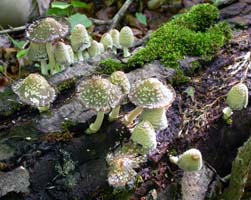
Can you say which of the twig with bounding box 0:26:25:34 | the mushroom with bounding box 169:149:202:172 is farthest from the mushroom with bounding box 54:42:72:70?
the twig with bounding box 0:26:25:34

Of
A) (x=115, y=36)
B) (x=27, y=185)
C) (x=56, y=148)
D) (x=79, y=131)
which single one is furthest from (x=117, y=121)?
(x=115, y=36)

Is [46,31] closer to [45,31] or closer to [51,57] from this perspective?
[45,31]

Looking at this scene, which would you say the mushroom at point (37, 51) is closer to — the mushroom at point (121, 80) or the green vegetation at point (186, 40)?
the green vegetation at point (186, 40)

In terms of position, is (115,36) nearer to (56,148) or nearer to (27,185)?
(56,148)

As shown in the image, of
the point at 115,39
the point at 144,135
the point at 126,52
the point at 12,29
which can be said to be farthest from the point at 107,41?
the point at 12,29

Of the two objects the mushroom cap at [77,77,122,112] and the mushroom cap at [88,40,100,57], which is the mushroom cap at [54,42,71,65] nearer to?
the mushroom cap at [88,40,100,57]

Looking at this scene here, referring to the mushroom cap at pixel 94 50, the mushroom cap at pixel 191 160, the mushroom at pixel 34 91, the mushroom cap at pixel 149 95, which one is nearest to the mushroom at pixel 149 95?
the mushroom cap at pixel 149 95
